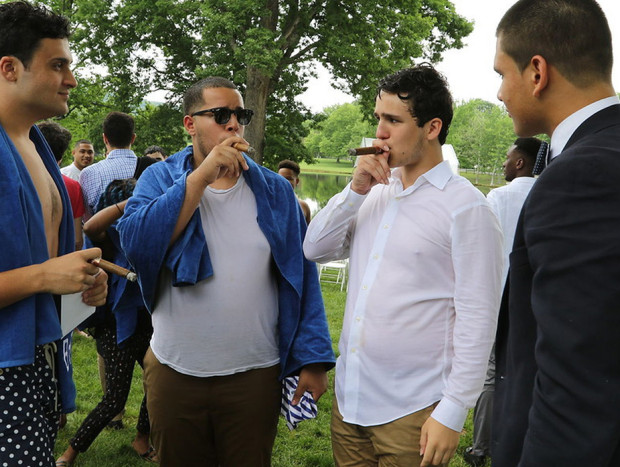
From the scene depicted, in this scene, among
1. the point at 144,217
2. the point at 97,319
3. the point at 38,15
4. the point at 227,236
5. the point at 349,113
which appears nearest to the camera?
the point at 38,15

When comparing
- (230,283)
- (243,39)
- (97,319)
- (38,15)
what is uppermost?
(243,39)

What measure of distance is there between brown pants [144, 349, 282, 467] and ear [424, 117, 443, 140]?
1.38m

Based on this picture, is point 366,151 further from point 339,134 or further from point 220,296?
point 339,134

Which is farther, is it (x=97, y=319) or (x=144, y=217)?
(x=97, y=319)

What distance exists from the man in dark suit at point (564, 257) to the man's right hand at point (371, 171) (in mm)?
771

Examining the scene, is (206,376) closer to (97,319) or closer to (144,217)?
(144,217)

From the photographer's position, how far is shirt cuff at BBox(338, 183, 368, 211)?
92.6 inches

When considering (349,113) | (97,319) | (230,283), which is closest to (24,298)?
(230,283)

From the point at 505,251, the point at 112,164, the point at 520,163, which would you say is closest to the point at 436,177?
the point at 505,251

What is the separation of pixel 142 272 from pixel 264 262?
1.90ft

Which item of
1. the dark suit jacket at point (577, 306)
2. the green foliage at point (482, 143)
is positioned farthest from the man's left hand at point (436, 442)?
the green foliage at point (482, 143)

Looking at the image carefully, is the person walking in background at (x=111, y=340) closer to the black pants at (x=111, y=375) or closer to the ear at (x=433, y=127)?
the black pants at (x=111, y=375)

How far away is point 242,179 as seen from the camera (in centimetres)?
265

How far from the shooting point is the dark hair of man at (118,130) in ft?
15.3
